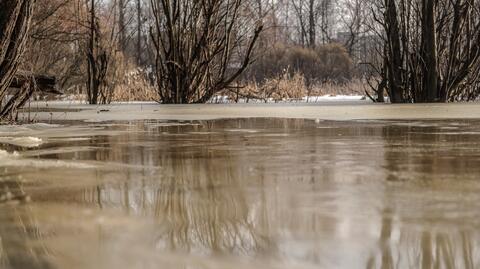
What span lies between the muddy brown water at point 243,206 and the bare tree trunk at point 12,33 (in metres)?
1.08

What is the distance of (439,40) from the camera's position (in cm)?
809

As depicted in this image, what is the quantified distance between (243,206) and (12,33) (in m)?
2.60

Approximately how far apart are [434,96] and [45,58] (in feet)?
39.1

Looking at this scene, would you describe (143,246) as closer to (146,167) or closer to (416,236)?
(416,236)

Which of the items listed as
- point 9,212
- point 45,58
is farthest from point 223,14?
point 45,58

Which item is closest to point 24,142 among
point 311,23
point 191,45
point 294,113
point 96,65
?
point 294,113

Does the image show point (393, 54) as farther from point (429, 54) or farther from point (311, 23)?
point (311, 23)

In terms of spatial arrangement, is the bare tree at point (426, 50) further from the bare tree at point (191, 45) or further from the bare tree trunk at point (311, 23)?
the bare tree trunk at point (311, 23)

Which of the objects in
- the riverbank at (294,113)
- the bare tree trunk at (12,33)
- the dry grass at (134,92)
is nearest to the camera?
the bare tree trunk at (12,33)

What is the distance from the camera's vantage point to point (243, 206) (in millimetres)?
1373

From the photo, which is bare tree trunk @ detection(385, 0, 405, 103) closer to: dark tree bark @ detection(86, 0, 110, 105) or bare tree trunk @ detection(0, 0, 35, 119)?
dark tree bark @ detection(86, 0, 110, 105)

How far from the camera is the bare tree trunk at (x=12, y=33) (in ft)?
11.0

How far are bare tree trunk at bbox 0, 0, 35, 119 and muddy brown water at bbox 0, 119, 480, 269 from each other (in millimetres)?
1082

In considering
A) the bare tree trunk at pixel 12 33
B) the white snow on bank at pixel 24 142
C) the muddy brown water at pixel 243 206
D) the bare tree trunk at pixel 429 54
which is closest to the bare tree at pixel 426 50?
the bare tree trunk at pixel 429 54
